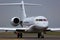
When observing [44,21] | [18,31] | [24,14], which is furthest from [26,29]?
[24,14]

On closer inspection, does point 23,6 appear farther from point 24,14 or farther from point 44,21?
point 44,21

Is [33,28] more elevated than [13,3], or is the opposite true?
[13,3]

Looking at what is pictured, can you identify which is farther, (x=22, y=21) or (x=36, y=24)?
(x=22, y=21)

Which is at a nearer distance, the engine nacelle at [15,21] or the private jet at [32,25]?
the private jet at [32,25]

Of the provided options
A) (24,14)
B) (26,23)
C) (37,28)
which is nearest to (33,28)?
(37,28)

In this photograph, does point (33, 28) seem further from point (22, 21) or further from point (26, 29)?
point (22, 21)

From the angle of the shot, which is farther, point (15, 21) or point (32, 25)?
point (15, 21)

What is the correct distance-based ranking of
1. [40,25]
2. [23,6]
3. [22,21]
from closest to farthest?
[40,25] < [22,21] < [23,6]

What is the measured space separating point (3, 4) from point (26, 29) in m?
9.04

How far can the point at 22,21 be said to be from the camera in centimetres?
5216

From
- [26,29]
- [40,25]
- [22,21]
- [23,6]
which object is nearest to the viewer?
[40,25]

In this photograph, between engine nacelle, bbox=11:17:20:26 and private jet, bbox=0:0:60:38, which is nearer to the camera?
private jet, bbox=0:0:60:38

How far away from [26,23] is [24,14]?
6098 mm

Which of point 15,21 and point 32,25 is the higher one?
point 15,21
